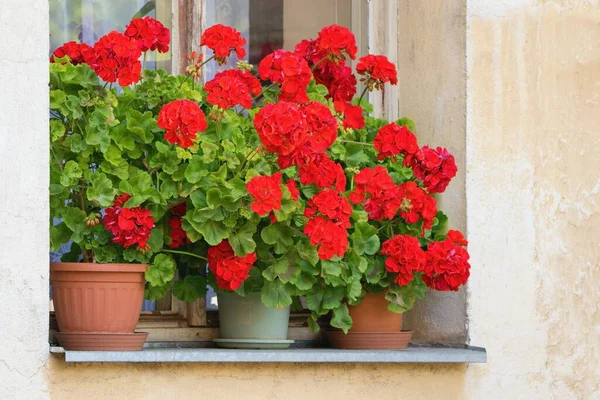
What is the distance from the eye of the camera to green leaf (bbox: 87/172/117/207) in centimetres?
332

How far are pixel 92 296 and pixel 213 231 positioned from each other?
0.35 metres

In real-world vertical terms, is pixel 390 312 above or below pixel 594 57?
below

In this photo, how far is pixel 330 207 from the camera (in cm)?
338

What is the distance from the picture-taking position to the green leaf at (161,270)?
341 centimetres

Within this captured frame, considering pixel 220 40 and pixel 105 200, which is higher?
pixel 220 40

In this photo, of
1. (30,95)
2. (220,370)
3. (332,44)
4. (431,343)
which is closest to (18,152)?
(30,95)

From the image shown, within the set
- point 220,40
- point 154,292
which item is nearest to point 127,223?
point 154,292

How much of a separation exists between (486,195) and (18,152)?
1.43 meters

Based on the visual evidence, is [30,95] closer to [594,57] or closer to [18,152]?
[18,152]

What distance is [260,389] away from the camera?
3453 millimetres

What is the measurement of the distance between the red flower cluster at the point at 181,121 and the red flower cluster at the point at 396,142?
0.61 m

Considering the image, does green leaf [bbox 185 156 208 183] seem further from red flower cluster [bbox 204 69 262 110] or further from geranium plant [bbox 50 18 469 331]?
red flower cluster [bbox 204 69 262 110]

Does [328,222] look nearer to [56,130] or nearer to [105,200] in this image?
[105,200]

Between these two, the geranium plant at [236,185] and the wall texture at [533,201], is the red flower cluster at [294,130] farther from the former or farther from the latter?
the wall texture at [533,201]
